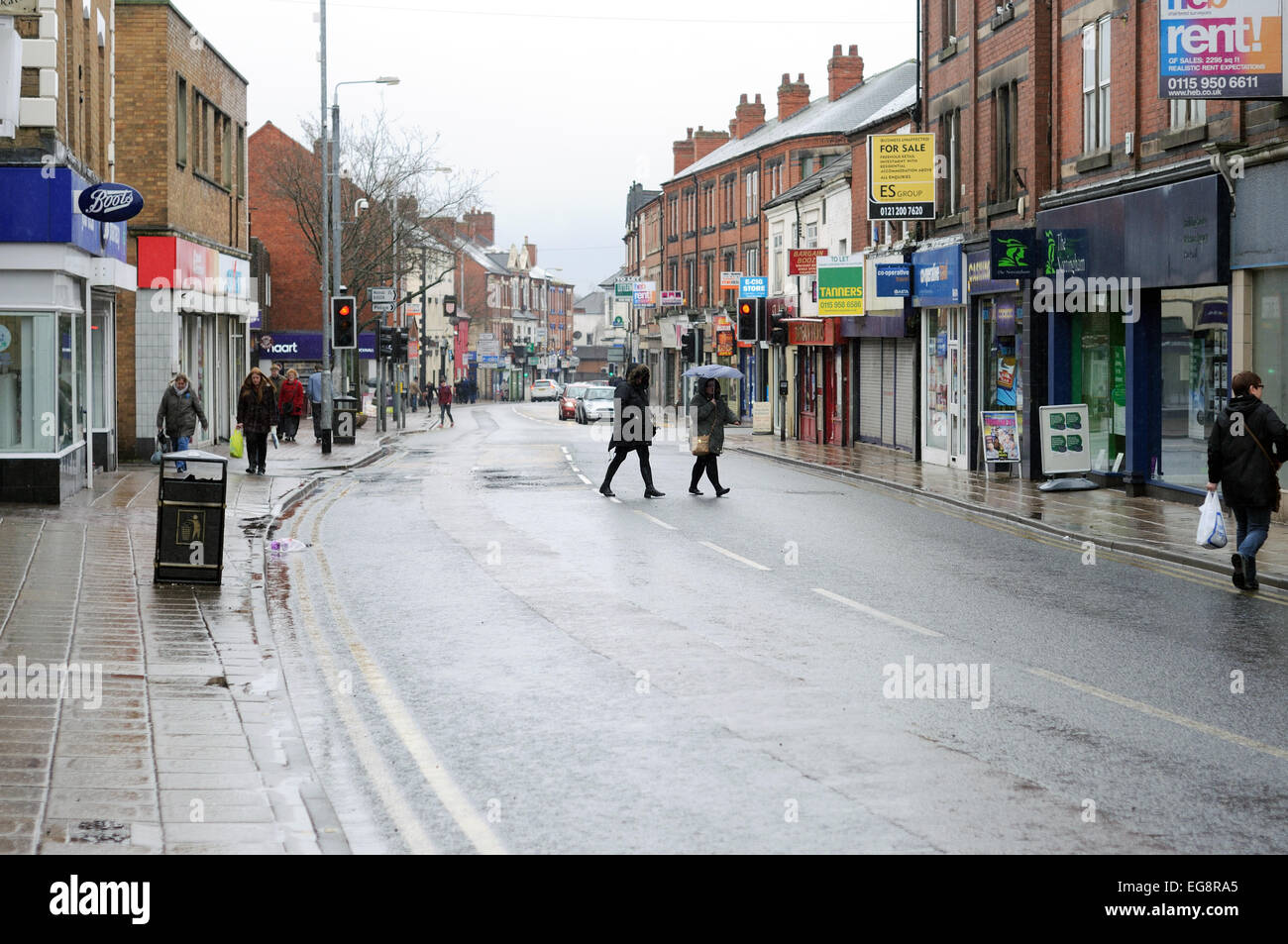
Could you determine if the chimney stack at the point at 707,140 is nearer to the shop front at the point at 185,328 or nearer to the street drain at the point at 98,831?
the shop front at the point at 185,328

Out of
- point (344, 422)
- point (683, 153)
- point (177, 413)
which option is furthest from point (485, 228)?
point (177, 413)

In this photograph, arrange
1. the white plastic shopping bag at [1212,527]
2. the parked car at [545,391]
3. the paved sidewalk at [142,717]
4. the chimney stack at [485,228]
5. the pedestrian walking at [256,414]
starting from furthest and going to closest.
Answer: the chimney stack at [485,228] → the parked car at [545,391] → the pedestrian walking at [256,414] → the white plastic shopping bag at [1212,527] → the paved sidewalk at [142,717]

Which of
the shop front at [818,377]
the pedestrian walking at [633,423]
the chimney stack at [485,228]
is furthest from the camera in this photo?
the chimney stack at [485,228]

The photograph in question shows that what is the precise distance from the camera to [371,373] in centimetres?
9194

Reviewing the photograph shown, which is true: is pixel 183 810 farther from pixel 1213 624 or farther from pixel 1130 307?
pixel 1130 307

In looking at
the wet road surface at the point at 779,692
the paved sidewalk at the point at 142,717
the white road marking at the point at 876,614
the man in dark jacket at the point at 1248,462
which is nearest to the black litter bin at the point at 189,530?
the paved sidewalk at the point at 142,717

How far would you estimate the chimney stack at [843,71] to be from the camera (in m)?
64.9

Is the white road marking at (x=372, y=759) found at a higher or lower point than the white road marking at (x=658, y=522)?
lower

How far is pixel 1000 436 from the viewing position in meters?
26.6

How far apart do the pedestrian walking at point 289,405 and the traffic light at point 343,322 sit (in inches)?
155

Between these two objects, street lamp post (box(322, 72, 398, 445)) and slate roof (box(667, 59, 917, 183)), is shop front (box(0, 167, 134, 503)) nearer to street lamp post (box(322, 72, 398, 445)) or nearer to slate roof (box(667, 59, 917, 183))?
street lamp post (box(322, 72, 398, 445))

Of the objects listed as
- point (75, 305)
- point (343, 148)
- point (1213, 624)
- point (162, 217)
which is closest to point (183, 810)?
point (1213, 624)

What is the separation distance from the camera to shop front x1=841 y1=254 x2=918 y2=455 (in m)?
34.4

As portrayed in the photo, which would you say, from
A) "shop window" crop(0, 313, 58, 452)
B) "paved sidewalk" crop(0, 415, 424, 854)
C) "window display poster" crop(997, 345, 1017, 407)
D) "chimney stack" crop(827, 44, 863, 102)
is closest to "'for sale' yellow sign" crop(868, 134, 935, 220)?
"window display poster" crop(997, 345, 1017, 407)
